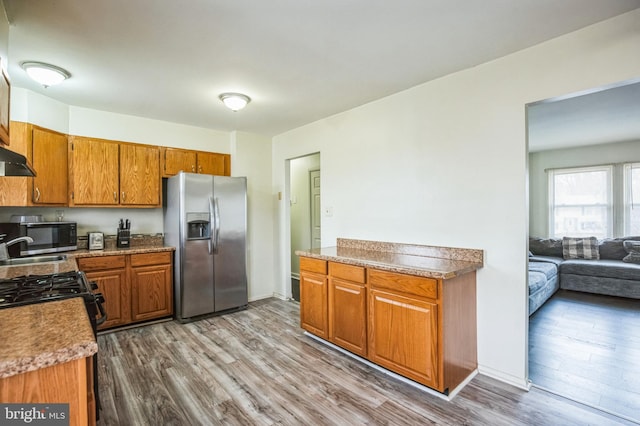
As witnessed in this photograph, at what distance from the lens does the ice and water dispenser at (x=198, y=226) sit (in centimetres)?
364

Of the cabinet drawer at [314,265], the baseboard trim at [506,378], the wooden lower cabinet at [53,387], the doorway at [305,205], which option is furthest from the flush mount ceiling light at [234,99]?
the baseboard trim at [506,378]

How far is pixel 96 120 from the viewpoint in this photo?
3545 mm

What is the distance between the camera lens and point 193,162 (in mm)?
4172

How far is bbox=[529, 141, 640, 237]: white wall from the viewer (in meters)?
5.15

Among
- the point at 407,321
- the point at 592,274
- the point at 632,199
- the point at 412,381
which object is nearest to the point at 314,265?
the point at 407,321

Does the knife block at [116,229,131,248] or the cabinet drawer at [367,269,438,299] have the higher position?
the knife block at [116,229,131,248]

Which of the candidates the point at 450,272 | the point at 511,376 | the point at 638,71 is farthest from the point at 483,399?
the point at 638,71

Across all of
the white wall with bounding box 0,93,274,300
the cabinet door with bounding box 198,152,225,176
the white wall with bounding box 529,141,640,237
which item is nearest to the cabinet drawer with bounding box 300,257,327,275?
the white wall with bounding box 0,93,274,300

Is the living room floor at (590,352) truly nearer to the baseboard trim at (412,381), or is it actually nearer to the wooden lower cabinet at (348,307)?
the baseboard trim at (412,381)

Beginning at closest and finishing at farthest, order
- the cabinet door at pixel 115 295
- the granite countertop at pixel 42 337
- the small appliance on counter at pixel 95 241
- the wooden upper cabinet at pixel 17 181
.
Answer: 1. the granite countertop at pixel 42 337
2. the wooden upper cabinet at pixel 17 181
3. the cabinet door at pixel 115 295
4. the small appliance on counter at pixel 95 241

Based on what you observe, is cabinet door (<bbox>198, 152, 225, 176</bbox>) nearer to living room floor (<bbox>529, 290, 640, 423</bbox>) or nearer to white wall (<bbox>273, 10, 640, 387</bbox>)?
white wall (<bbox>273, 10, 640, 387</bbox>)

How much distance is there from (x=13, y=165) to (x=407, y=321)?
2.81 m

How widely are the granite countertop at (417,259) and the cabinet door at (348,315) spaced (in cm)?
24

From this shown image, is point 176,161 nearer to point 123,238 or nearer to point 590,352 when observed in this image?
point 123,238
